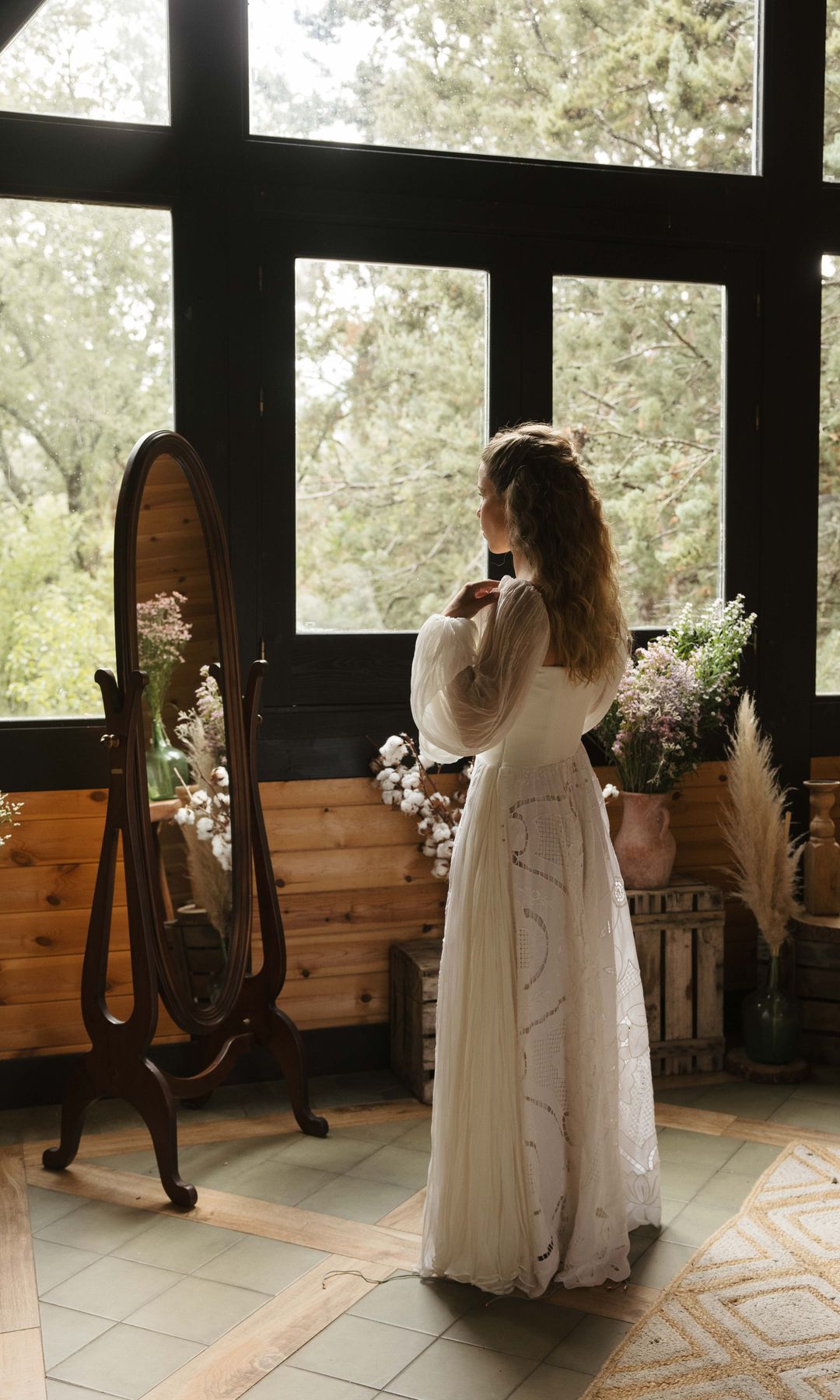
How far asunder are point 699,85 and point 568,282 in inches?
29.1

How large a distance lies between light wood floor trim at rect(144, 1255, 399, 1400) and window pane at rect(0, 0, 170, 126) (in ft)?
9.59

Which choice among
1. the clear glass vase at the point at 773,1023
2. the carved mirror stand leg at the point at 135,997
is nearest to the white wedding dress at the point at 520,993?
the carved mirror stand leg at the point at 135,997

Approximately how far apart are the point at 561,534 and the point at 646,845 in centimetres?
149

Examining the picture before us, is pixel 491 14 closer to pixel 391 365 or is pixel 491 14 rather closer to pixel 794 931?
pixel 391 365

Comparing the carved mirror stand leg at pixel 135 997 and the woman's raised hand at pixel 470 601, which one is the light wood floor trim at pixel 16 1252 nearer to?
the carved mirror stand leg at pixel 135 997

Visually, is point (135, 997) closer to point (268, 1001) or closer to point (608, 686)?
point (268, 1001)

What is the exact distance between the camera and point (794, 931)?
3781 mm

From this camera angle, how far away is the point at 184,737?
3.09 metres

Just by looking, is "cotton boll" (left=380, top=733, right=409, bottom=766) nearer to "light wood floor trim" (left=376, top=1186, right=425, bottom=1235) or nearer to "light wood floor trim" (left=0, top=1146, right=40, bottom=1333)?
"light wood floor trim" (left=376, top=1186, right=425, bottom=1235)

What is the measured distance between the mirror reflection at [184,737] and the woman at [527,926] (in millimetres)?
788

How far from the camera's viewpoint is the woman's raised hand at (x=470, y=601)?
252cm

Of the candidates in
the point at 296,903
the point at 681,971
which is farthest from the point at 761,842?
the point at 296,903

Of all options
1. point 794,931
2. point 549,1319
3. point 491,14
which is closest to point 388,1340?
point 549,1319

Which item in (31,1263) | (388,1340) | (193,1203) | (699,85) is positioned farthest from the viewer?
(699,85)
